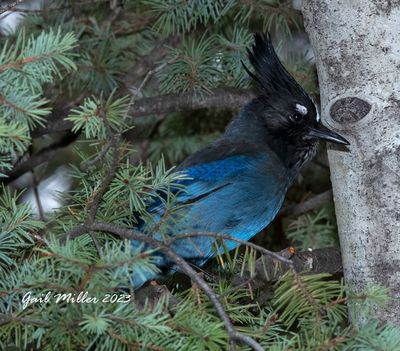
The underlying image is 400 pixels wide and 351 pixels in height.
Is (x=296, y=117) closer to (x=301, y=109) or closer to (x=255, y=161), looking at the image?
(x=301, y=109)

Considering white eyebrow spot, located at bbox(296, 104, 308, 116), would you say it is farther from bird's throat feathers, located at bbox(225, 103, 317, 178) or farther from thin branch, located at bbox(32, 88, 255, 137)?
Answer: thin branch, located at bbox(32, 88, 255, 137)

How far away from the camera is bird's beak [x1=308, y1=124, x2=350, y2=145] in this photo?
2762 mm

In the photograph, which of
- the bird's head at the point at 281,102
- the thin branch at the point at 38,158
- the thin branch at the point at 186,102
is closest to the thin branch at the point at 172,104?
the thin branch at the point at 186,102

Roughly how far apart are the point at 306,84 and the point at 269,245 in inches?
37.0

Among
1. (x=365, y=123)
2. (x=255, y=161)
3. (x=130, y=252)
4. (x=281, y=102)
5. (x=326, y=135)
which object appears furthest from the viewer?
(x=281, y=102)

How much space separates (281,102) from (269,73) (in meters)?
0.13

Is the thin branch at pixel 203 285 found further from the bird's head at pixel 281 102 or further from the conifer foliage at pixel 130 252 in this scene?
the bird's head at pixel 281 102

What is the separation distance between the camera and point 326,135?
3.00 m

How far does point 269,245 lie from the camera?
420cm

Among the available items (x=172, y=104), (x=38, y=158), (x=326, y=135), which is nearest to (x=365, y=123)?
(x=326, y=135)

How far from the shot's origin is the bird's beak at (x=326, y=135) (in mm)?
2762

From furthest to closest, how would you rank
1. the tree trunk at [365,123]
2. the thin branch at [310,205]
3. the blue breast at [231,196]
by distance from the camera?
the thin branch at [310,205]
the blue breast at [231,196]
the tree trunk at [365,123]

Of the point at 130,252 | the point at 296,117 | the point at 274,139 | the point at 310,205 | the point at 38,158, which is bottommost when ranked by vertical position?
the point at 310,205

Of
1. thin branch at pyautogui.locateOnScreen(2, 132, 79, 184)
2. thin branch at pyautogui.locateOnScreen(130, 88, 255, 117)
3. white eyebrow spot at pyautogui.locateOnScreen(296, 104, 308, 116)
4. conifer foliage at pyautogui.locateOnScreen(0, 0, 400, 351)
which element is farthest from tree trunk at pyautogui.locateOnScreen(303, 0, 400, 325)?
thin branch at pyautogui.locateOnScreen(2, 132, 79, 184)
